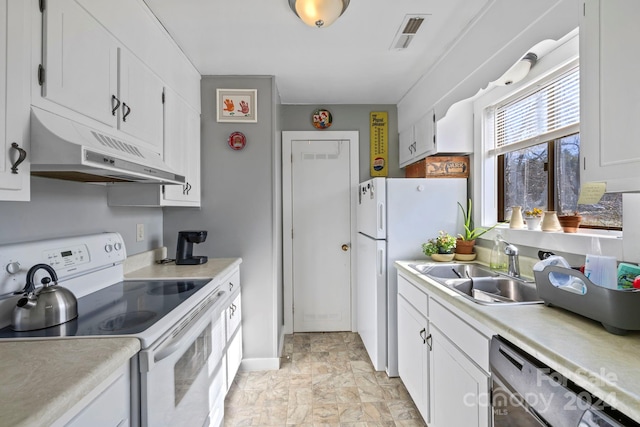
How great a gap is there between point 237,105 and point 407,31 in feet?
4.67

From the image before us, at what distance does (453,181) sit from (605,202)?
1.03 m

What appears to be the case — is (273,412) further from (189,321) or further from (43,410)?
(43,410)

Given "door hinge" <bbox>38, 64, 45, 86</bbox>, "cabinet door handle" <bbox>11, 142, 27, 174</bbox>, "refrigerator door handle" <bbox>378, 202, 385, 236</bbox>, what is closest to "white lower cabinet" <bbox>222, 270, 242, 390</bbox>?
"refrigerator door handle" <bbox>378, 202, 385, 236</bbox>

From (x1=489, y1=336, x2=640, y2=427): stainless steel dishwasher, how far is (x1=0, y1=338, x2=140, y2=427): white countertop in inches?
47.5

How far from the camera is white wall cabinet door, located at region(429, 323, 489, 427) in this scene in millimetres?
1235

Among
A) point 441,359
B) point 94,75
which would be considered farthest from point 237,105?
point 441,359

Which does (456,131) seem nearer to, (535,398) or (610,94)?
(610,94)

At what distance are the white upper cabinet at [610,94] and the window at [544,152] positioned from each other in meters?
0.63

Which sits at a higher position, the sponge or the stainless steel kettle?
the sponge

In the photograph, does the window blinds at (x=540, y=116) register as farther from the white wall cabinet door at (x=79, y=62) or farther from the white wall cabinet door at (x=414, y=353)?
the white wall cabinet door at (x=79, y=62)

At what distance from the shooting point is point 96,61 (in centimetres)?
135

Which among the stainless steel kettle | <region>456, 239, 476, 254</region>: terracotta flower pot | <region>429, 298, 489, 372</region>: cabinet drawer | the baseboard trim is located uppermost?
<region>456, 239, 476, 254</region>: terracotta flower pot

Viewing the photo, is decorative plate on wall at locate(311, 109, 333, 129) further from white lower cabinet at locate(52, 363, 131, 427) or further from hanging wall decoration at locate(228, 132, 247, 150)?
white lower cabinet at locate(52, 363, 131, 427)

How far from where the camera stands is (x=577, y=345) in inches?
34.9
